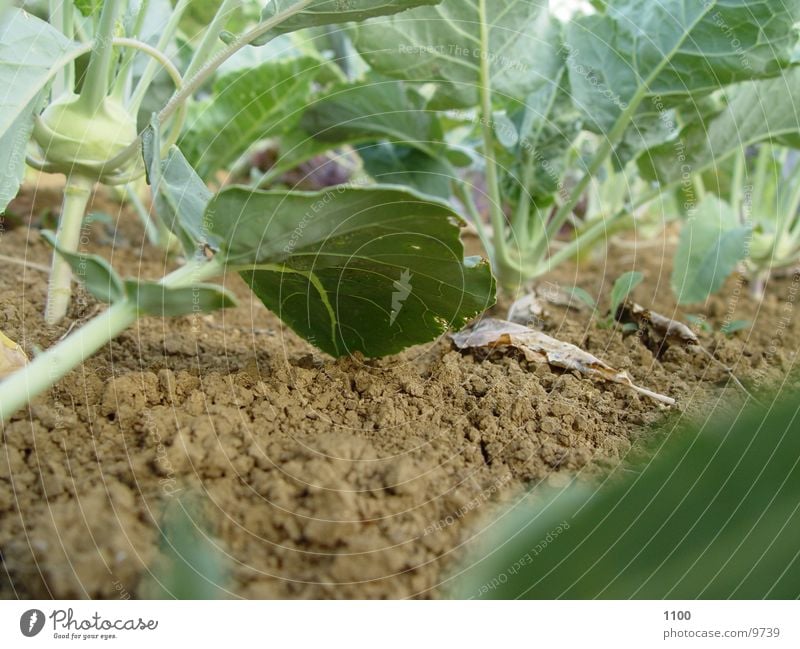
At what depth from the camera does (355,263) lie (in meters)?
0.51

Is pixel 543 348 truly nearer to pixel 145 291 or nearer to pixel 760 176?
pixel 145 291

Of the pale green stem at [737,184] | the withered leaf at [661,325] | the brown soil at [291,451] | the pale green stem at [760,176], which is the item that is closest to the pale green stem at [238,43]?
the brown soil at [291,451]

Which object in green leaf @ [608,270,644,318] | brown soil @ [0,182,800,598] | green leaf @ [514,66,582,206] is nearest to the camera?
brown soil @ [0,182,800,598]

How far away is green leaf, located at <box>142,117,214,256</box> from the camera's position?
485 mm

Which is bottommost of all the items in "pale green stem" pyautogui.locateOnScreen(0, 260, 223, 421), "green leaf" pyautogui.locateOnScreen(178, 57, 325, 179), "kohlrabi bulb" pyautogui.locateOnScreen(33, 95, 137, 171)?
"pale green stem" pyautogui.locateOnScreen(0, 260, 223, 421)

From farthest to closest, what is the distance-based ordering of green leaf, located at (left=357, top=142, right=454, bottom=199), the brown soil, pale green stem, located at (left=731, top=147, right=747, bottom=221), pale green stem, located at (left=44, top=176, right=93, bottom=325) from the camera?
pale green stem, located at (left=731, top=147, right=747, bottom=221), green leaf, located at (left=357, top=142, right=454, bottom=199), pale green stem, located at (left=44, top=176, right=93, bottom=325), the brown soil

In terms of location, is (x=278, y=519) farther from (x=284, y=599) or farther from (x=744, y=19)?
(x=744, y=19)

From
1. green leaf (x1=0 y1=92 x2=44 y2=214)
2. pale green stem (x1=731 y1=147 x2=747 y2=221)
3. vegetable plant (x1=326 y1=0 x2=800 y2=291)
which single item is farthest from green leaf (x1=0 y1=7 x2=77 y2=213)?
pale green stem (x1=731 y1=147 x2=747 y2=221)

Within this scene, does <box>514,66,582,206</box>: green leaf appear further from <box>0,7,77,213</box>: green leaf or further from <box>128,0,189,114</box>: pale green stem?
<box>0,7,77,213</box>: green leaf

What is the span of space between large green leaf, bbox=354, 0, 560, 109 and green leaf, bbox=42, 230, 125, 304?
463mm

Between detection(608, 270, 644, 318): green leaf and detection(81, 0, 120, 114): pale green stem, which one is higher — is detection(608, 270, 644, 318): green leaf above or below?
below

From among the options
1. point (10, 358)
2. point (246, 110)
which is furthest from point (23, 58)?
point (246, 110)

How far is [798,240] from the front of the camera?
1.21 m

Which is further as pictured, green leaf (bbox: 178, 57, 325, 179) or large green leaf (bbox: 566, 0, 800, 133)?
green leaf (bbox: 178, 57, 325, 179)
